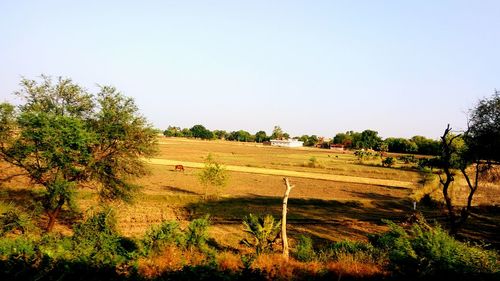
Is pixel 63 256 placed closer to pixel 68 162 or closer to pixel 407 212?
pixel 68 162

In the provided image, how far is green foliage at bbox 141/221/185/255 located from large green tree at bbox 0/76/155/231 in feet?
21.4

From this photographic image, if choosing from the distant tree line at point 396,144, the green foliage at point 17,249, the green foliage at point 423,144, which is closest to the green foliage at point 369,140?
the distant tree line at point 396,144

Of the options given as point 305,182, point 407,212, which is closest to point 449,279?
point 407,212

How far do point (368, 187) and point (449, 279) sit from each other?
42178 millimetres

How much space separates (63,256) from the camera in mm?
10258

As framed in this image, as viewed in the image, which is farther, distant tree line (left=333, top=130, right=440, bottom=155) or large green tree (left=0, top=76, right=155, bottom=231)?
distant tree line (left=333, top=130, right=440, bottom=155)

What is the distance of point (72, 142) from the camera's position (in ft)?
62.3

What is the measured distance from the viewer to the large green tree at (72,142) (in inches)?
745

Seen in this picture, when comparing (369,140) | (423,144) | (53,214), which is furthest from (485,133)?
(369,140)

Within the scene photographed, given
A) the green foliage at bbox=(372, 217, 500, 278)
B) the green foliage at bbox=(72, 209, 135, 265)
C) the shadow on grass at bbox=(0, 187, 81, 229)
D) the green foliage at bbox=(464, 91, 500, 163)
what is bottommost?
the shadow on grass at bbox=(0, 187, 81, 229)

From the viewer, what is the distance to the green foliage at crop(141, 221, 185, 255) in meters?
14.8

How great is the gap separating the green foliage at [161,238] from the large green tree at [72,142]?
6.53m

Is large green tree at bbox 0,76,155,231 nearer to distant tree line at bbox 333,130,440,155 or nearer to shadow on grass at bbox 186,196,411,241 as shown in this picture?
shadow on grass at bbox 186,196,411,241

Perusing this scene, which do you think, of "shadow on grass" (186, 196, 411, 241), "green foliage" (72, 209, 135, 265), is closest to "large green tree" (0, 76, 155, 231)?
"green foliage" (72, 209, 135, 265)
